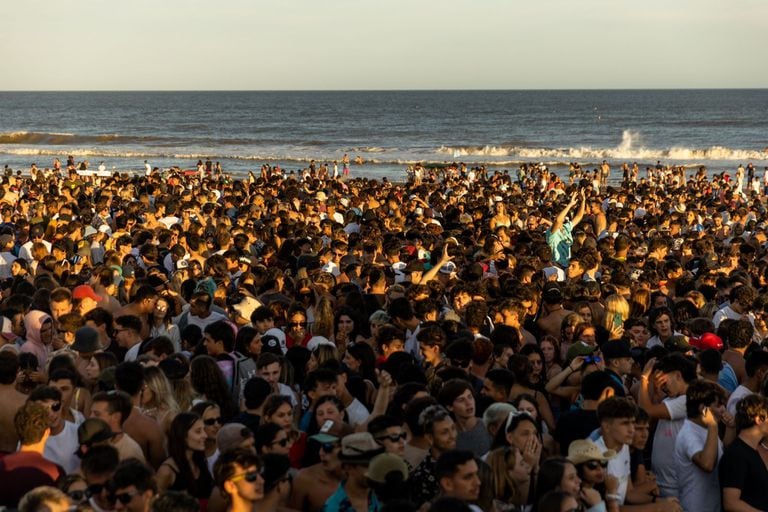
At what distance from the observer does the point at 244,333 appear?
27.1 ft

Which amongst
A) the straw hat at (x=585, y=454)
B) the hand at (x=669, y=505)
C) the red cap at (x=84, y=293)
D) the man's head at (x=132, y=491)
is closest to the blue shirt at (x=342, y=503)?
the man's head at (x=132, y=491)

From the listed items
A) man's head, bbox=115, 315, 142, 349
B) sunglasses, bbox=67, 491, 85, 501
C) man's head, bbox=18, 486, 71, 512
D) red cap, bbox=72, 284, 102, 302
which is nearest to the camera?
man's head, bbox=18, 486, 71, 512

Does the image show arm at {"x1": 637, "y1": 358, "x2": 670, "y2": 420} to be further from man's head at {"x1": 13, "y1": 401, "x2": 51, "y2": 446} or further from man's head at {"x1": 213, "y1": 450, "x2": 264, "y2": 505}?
man's head at {"x1": 13, "y1": 401, "x2": 51, "y2": 446}

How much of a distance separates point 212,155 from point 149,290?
180ft

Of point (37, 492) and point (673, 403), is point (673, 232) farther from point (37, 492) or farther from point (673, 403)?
point (37, 492)

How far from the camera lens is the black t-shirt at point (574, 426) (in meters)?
6.42

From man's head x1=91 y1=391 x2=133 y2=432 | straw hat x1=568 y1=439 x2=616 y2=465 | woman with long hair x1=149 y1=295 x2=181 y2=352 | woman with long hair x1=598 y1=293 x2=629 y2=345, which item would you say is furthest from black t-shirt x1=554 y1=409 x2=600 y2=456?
woman with long hair x1=149 y1=295 x2=181 y2=352

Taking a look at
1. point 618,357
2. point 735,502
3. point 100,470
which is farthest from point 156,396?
point 735,502

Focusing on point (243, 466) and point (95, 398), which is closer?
point (243, 466)

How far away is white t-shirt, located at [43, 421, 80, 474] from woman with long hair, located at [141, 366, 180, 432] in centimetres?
61

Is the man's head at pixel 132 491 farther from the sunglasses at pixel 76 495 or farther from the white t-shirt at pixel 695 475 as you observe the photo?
the white t-shirt at pixel 695 475

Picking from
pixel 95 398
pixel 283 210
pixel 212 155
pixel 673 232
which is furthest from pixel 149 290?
pixel 212 155

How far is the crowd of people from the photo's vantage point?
540 cm

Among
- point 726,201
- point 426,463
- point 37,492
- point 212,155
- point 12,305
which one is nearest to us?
point 37,492
